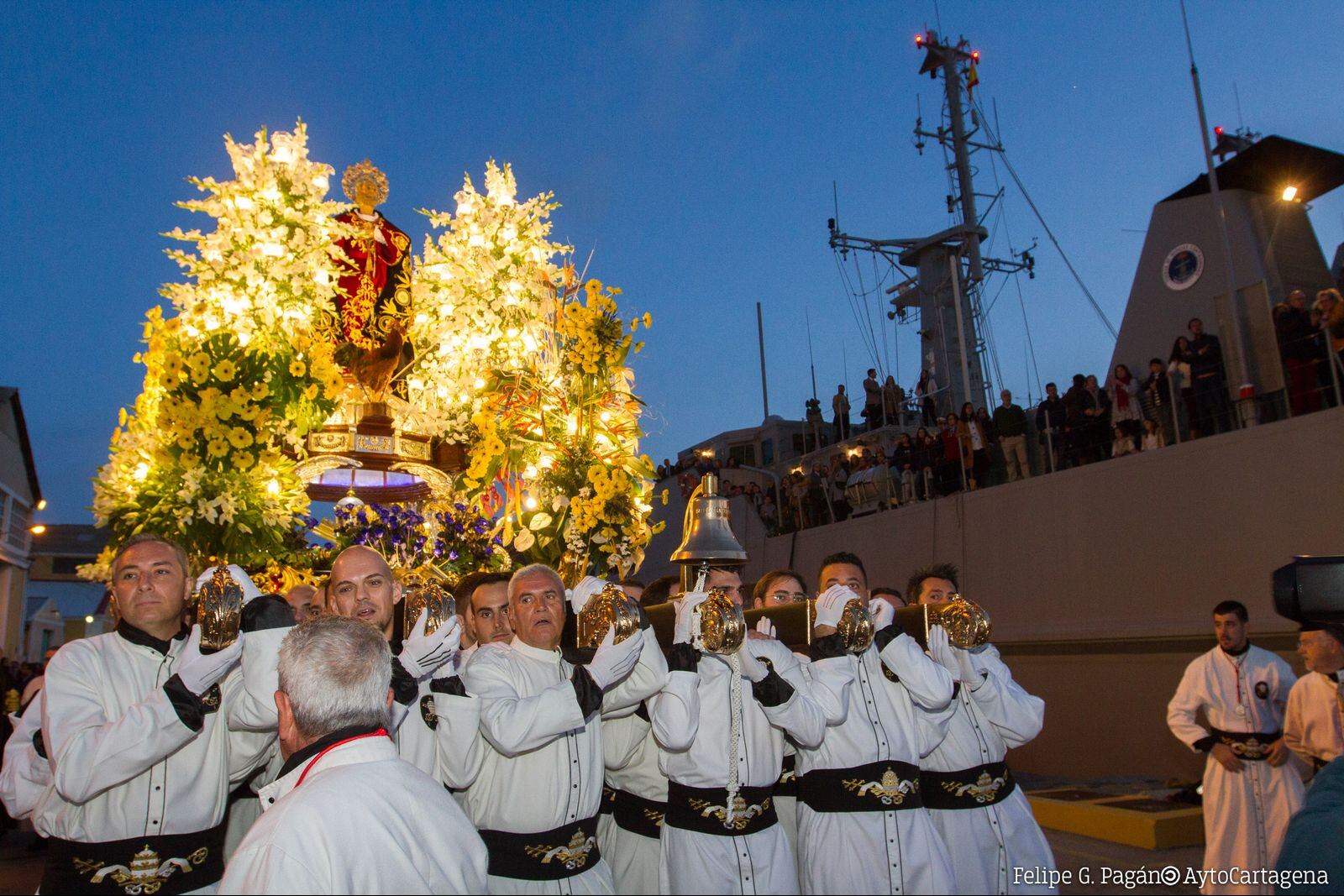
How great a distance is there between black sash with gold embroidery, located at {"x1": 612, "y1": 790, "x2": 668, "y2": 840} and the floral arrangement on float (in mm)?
1640

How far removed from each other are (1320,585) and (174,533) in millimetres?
5004

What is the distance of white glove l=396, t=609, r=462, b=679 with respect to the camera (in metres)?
3.90

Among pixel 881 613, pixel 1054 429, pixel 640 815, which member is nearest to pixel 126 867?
pixel 640 815

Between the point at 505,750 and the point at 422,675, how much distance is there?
0.50 m

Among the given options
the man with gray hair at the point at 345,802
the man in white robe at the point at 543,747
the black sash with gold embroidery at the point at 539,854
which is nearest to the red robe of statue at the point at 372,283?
the man in white robe at the point at 543,747

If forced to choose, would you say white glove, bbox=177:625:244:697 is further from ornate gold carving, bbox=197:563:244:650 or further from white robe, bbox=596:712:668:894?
white robe, bbox=596:712:668:894

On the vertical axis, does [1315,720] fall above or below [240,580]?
below

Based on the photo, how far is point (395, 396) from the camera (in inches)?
290

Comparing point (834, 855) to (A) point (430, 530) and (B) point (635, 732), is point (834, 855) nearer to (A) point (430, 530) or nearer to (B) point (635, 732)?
(B) point (635, 732)

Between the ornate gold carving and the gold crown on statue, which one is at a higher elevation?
the gold crown on statue

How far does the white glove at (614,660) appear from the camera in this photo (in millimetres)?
3887

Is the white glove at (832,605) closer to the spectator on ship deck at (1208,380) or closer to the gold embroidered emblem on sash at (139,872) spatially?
the gold embroidered emblem on sash at (139,872)

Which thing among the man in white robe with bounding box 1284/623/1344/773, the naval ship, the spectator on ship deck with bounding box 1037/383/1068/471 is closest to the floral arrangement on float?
the man in white robe with bounding box 1284/623/1344/773

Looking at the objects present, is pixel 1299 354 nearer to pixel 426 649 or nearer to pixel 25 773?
pixel 426 649
